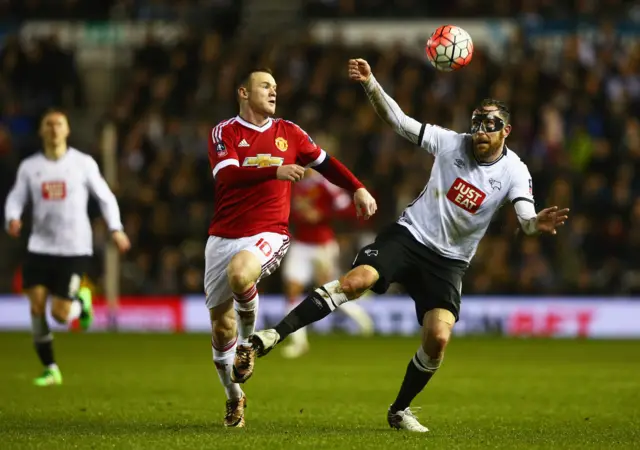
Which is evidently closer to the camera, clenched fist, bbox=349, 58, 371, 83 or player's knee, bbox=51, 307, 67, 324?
clenched fist, bbox=349, 58, 371, 83

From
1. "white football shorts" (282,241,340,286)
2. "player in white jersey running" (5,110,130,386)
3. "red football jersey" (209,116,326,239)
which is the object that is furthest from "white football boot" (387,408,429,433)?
"white football shorts" (282,241,340,286)

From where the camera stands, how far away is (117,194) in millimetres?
23031

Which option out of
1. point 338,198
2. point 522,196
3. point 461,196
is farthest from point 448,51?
point 338,198

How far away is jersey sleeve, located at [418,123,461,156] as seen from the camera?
926cm

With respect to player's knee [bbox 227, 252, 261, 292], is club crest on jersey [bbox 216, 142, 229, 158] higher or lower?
higher

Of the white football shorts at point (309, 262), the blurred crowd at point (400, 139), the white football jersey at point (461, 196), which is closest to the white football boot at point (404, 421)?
the white football jersey at point (461, 196)

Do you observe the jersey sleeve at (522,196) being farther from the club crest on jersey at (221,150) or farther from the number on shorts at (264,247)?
the club crest on jersey at (221,150)

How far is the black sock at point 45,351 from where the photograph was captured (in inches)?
510

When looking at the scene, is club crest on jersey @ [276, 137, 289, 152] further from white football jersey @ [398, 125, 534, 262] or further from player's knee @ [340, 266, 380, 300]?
player's knee @ [340, 266, 380, 300]

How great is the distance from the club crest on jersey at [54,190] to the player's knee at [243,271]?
176 inches

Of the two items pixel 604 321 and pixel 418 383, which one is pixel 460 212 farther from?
pixel 604 321

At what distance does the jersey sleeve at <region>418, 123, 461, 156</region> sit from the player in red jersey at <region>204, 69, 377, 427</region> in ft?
1.94

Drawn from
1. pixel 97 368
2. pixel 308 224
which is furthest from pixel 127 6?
pixel 97 368

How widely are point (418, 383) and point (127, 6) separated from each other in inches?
781
